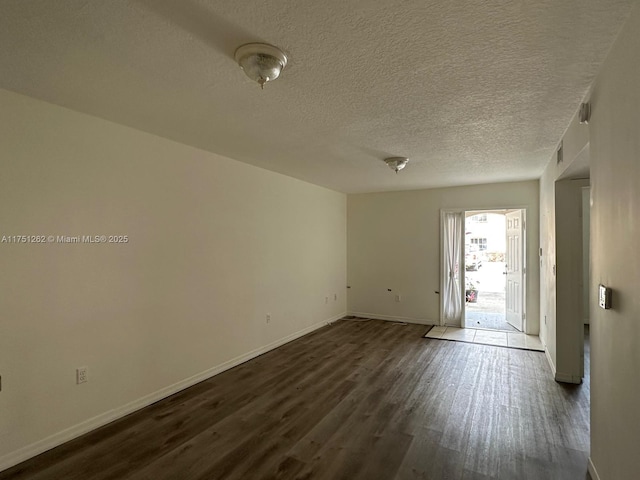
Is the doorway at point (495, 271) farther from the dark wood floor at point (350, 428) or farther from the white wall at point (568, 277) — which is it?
the white wall at point (568, 277)

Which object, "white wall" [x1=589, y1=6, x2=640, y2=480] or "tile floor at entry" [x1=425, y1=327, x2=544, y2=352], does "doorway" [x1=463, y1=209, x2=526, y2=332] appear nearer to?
"tile floor at entry" [x1=425, y1=327, x2=544, y2=352]

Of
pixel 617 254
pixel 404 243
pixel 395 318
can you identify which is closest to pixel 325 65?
pixel 617 254

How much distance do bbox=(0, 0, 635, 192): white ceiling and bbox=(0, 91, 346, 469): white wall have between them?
35cm

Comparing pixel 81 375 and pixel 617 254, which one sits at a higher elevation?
pixel 617 254

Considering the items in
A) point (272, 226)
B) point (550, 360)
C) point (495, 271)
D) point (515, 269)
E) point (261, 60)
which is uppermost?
point (261, 60)

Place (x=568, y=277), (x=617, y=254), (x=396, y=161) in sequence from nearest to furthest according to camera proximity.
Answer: (x=617, y=254) → (x=568, y=277) → (x=396, y=161)

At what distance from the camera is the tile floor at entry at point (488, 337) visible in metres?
4.93

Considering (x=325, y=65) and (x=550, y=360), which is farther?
(x=550, y=360)

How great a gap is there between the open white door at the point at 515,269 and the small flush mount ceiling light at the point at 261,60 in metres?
5.16

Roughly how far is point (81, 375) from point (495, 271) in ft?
35.7

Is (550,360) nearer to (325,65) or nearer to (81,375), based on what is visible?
(325,65)

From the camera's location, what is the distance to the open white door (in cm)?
554

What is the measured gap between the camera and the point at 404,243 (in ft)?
21.2

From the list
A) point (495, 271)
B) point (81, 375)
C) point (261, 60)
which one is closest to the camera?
point (261, 60)
